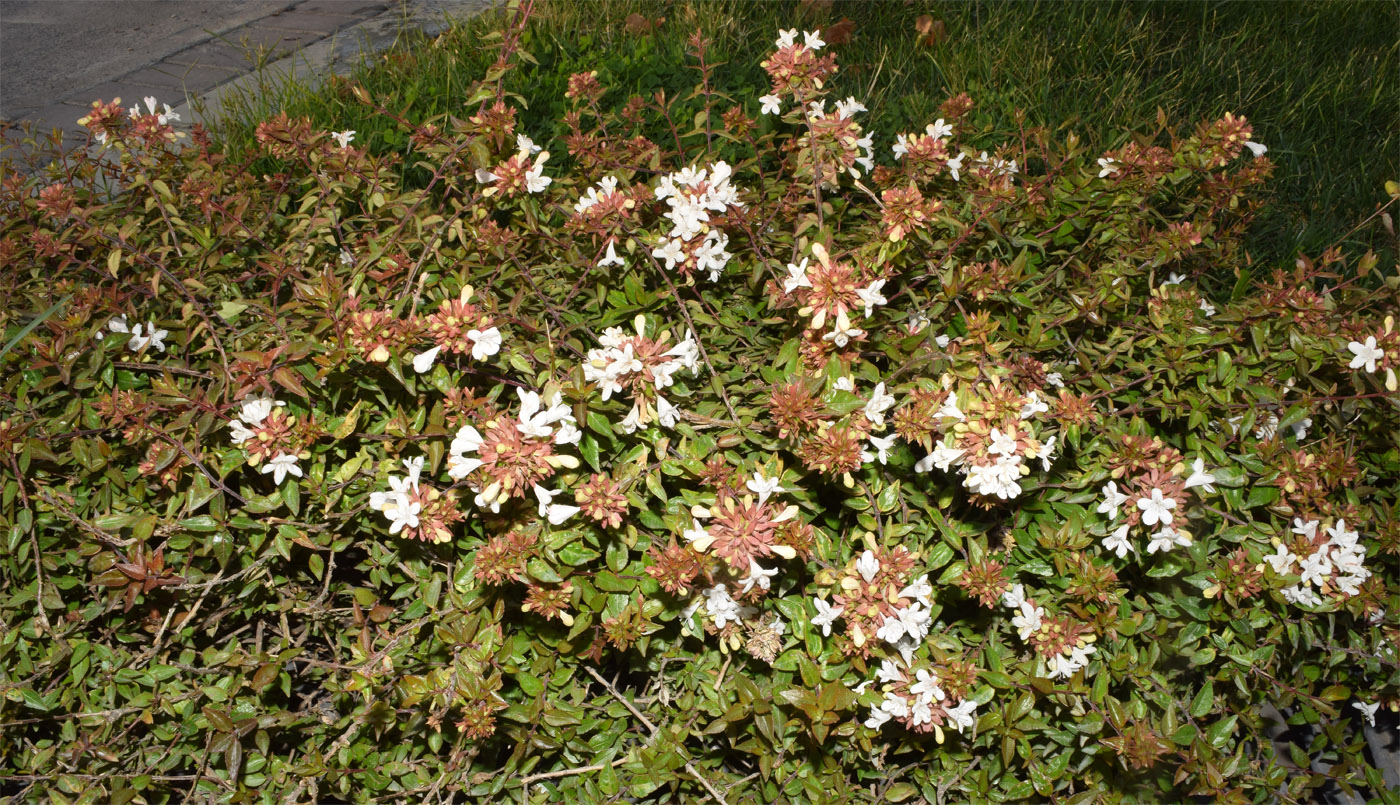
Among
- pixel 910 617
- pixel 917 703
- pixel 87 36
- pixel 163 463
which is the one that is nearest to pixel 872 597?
pixel 910 617

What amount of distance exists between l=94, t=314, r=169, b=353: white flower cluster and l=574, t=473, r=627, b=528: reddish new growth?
3.18 feet

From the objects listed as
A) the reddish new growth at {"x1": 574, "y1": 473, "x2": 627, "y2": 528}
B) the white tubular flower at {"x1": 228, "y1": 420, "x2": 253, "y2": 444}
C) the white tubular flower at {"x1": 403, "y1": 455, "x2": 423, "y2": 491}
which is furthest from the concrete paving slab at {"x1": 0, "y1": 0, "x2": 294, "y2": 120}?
the reddish new growth at {"x1": 574, "y1": 473, "x2": 627, "y2": 528}

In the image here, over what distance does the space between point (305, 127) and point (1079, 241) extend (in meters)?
1.81

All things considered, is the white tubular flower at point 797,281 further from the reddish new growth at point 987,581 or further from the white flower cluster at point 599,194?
the reddish new growth at point 987,581

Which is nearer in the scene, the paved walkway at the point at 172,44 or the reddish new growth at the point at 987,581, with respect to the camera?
the reddish new growth at the point at 987,581

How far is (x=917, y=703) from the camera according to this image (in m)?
1.52

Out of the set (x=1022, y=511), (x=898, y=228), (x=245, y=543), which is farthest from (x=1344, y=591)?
(x=245, y=543)

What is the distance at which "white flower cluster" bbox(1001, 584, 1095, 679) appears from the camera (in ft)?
5.23

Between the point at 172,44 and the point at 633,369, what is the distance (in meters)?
5.38

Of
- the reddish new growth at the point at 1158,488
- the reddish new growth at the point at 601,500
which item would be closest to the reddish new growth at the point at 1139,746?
the reddish new growth at the point at 1158,488

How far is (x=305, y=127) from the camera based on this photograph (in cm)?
204

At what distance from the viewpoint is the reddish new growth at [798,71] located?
5.97ft

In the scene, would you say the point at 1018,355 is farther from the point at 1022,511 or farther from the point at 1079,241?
the point at 1079,241

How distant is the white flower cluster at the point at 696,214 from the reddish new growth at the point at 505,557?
59cm
